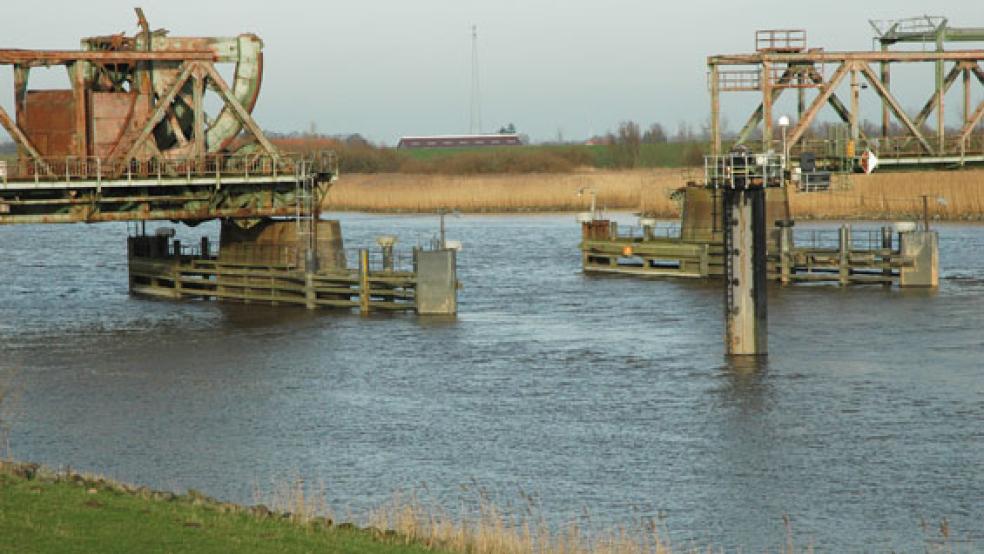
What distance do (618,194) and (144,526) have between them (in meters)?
89.6

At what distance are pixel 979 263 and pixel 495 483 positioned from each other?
140 feet

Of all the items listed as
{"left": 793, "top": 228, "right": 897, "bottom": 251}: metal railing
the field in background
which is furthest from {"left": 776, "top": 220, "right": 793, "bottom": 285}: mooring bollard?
the field in background

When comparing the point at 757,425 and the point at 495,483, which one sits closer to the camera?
the point at 495,483

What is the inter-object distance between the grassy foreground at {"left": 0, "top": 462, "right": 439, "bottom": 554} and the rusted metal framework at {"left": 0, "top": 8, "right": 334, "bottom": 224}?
28.0 m

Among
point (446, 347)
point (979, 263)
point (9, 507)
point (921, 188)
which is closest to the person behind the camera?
Answer: point (9, 507)

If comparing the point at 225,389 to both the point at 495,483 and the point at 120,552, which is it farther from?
the point at 120,552

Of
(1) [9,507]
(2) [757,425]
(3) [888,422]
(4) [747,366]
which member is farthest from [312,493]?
(4) [747,366]

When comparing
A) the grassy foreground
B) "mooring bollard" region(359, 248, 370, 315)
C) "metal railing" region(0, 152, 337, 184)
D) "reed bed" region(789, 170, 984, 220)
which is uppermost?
"metal railing" region(0, 152, 337, 184)

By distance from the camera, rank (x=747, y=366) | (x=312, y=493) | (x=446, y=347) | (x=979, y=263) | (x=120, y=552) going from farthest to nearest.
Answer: (x=979, y=263)
(x=446, y=347)
(x=747, y=366)
(x=312, y=493)
(x=120, y=552)

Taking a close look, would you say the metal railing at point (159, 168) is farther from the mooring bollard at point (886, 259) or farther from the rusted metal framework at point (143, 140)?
the mooring bollard at point (886, 259)

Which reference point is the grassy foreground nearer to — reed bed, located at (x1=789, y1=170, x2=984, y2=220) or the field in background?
reed bed, located at (x1=789, y1=170, x2=984, y2=220)

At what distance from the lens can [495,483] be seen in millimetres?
25625

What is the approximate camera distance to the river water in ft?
81.2

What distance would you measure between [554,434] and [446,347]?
12.3 m
